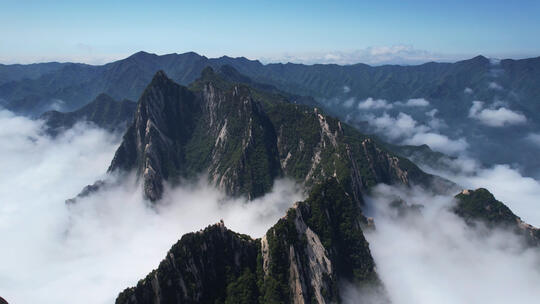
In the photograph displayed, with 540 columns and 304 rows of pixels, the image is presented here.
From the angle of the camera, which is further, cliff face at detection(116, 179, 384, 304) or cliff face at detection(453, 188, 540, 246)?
cliff face at detection(453, 188, 540, 246)

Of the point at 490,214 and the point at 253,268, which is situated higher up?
the point at 253,268

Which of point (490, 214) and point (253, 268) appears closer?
point (253, 268)

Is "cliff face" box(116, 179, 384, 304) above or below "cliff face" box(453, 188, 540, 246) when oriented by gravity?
above

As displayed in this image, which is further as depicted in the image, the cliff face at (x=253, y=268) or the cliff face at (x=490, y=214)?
the cliff face at (x=490, y=214)

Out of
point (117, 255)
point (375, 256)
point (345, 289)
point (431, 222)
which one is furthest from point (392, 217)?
point (117, 255)

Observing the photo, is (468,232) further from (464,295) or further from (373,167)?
(373,167)
